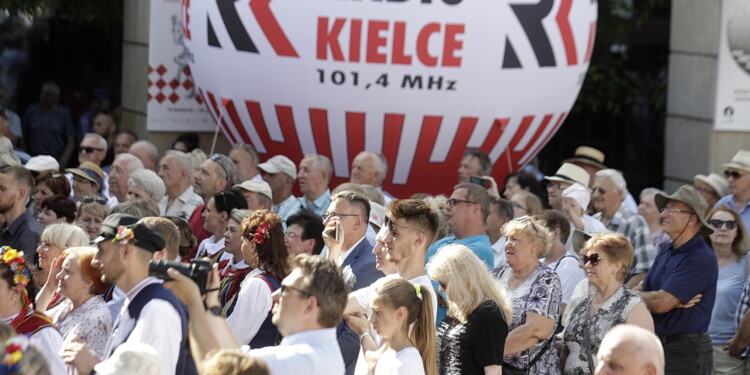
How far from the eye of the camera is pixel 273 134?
10.3 meters

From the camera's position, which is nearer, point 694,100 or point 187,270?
point 187,270

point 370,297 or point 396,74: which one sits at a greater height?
point 396,74

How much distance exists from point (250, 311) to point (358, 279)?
0.66 m

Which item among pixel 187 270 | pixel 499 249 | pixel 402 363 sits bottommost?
pixel 402 363

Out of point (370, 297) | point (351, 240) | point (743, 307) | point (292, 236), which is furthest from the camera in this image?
point (743, 307)

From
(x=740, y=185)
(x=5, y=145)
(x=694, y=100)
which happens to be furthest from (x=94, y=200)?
(x=694, y=100)

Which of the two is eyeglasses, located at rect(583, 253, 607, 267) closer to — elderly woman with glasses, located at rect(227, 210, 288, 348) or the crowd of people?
the crowd of people

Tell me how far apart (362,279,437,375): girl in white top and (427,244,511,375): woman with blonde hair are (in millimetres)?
357

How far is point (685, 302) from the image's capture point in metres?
6.55

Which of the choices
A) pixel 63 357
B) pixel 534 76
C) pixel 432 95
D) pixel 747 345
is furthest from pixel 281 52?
pixel 63 357

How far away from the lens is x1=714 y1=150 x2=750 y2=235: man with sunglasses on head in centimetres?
885

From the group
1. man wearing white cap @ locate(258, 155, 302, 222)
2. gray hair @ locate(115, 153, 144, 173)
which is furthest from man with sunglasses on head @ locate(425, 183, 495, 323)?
gray hair @ locate(115, 153, 144, 173)

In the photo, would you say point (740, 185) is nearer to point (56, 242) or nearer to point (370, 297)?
point (370, 297)

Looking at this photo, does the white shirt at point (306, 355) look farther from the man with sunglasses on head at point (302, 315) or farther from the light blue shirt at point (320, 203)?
the light blue shirt at point (320, 203)
